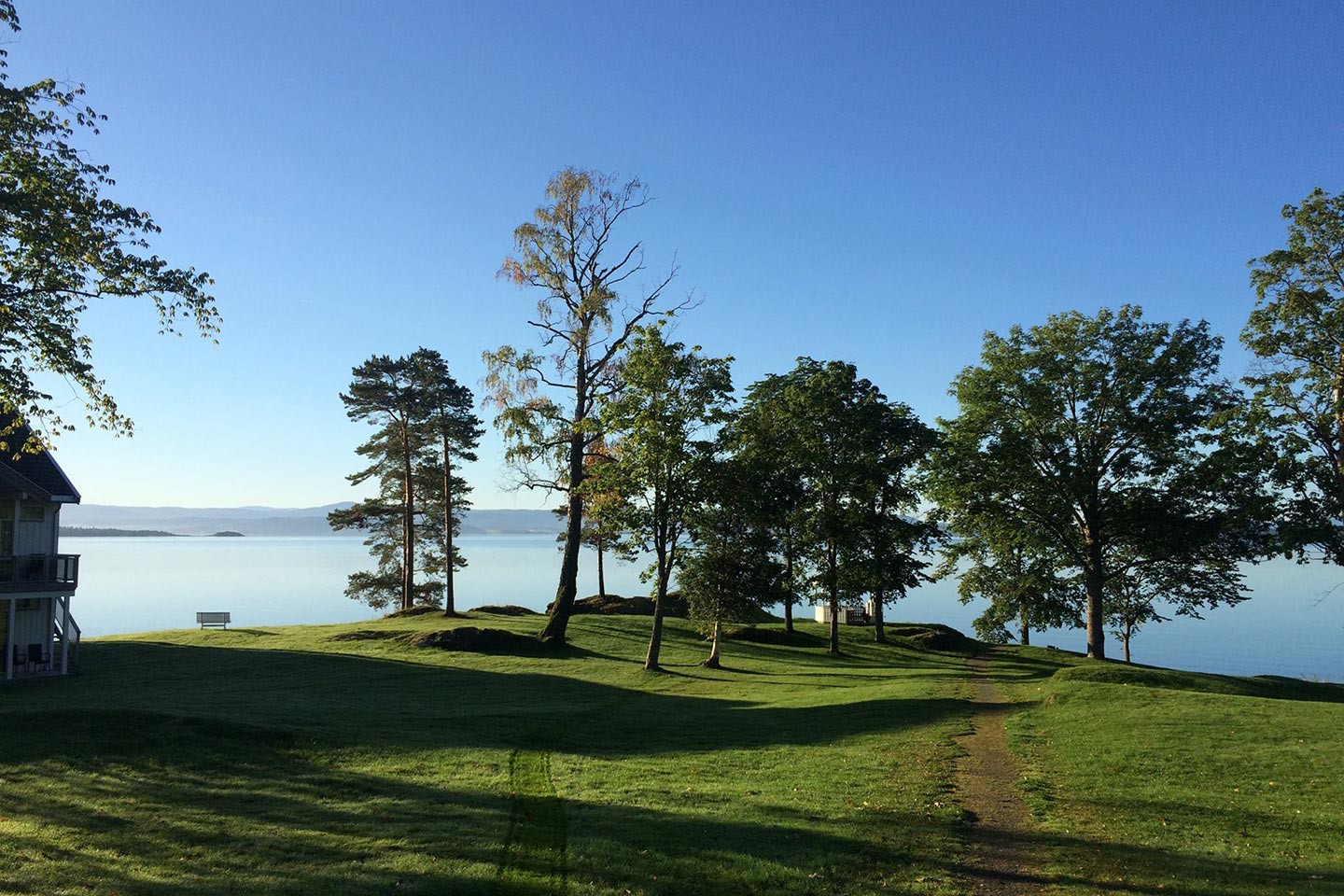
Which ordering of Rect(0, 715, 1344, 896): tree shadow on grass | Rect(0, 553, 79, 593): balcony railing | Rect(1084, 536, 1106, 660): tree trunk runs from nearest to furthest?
Rect(0, 715, 1344, 896): tree shadow on grass < Rect(0, 553, 79, 593): balcony railing < Rect(1084, 536, 1106, 660): tree trunk

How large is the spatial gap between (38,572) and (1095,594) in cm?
4220

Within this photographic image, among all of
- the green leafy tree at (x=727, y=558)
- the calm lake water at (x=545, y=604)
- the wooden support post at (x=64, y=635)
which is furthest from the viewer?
the calm lake water at (x=545, y=604)

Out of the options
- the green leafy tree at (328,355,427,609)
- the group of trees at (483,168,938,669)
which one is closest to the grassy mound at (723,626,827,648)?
the group of trees at (483,168,938,669)

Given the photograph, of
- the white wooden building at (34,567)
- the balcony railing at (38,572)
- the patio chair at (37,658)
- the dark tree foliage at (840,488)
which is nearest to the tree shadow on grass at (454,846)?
the white wooden building at (34,567)

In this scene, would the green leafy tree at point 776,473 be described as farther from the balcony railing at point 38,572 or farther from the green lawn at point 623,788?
the balcony railing at point 38,572

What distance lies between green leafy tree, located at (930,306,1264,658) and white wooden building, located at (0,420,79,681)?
36208 mm

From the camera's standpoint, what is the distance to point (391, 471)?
2012 inches

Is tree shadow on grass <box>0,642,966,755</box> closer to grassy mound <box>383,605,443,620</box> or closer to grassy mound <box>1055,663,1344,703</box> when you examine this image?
grassy mound <box>1055,663,1344,703</box>

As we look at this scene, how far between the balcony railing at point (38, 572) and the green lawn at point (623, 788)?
485 cm

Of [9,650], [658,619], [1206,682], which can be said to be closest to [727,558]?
[658,619]

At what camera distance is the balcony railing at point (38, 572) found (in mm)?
28406

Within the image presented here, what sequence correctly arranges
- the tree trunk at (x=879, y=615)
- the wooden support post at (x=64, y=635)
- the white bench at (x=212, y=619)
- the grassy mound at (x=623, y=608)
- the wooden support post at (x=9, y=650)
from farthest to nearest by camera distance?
the grassy mound at (x=623, y=608), the white bench at (x=212, y=619), the tree trunk at (x=879, y=615), the wooden support post at (x=64, y=635), the wooden support post at (x=9, y=650)

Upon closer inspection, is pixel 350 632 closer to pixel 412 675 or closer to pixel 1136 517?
pixel 412 675

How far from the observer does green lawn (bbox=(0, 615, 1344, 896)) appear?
31.8 ft
